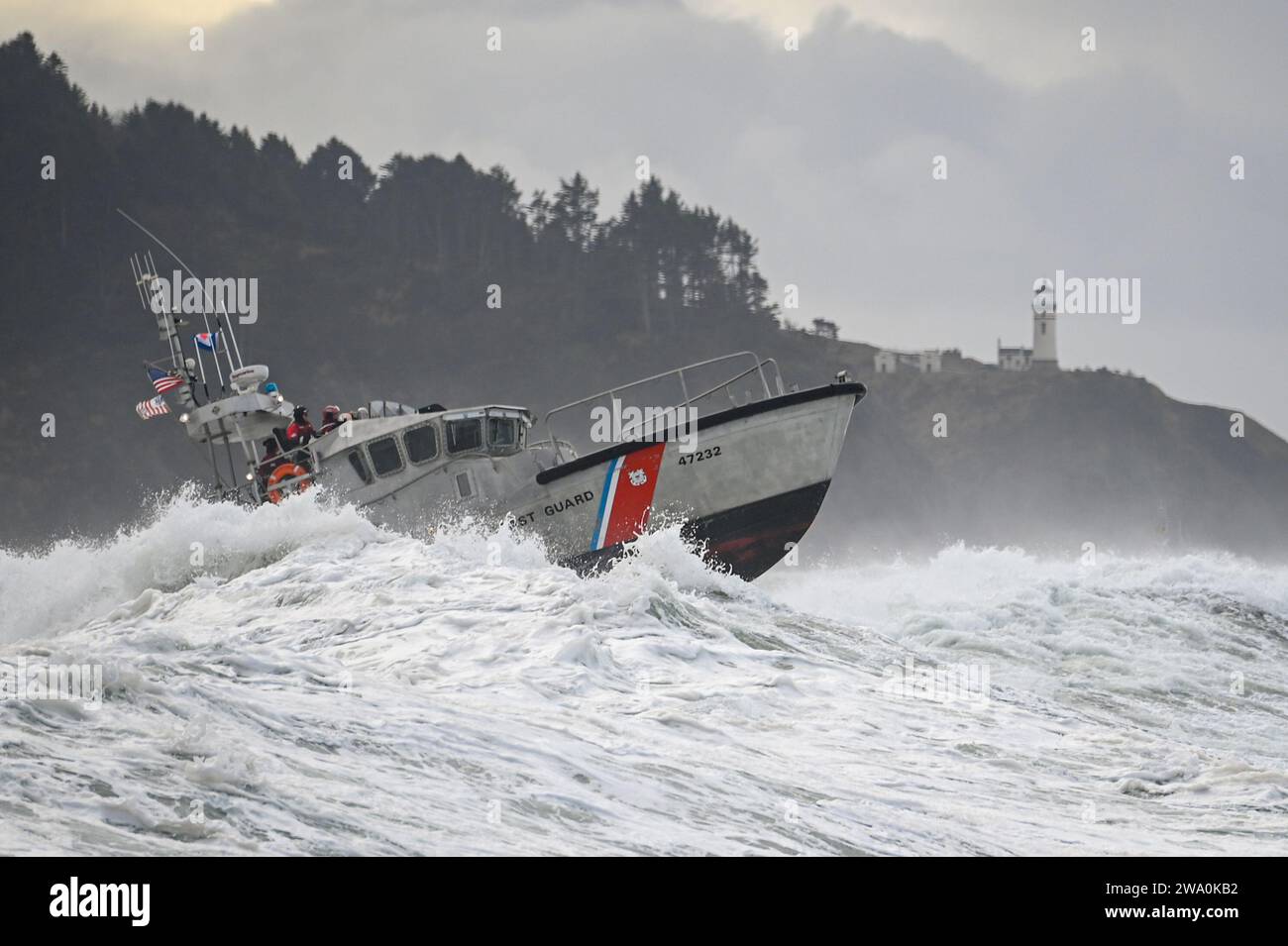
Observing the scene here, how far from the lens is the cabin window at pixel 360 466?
18.5 m

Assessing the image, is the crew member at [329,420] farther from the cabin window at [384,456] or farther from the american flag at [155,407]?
the american flag at [155,407]

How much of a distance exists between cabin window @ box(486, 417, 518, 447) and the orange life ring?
240 centimetres

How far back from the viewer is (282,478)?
18.7 m

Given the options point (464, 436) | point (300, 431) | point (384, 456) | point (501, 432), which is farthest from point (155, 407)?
point (501, 432)

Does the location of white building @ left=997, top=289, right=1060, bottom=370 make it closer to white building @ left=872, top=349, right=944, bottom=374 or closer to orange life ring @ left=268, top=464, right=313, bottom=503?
white building @ left=872, top=349, right=944, bottom=374

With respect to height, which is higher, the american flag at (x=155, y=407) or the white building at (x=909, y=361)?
the white building at (x=909, y=361)

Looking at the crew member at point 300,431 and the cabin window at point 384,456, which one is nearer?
the cabin window at point 384,456

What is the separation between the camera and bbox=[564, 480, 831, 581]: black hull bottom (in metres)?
18.6

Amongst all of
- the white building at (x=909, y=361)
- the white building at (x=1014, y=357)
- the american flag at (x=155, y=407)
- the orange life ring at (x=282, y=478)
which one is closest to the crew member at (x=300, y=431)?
the orange life ring at (x=282, y=478)

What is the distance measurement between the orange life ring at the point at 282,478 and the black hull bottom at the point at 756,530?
16.5 feet

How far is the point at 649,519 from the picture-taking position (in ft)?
59.9

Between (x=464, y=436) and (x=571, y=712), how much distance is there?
9.39 m

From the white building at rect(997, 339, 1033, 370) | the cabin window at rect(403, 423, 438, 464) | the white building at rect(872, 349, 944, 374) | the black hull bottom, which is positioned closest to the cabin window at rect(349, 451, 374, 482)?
the cabin window at rect(403, 423, 438, 464)

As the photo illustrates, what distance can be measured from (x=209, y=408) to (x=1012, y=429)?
288 ft
